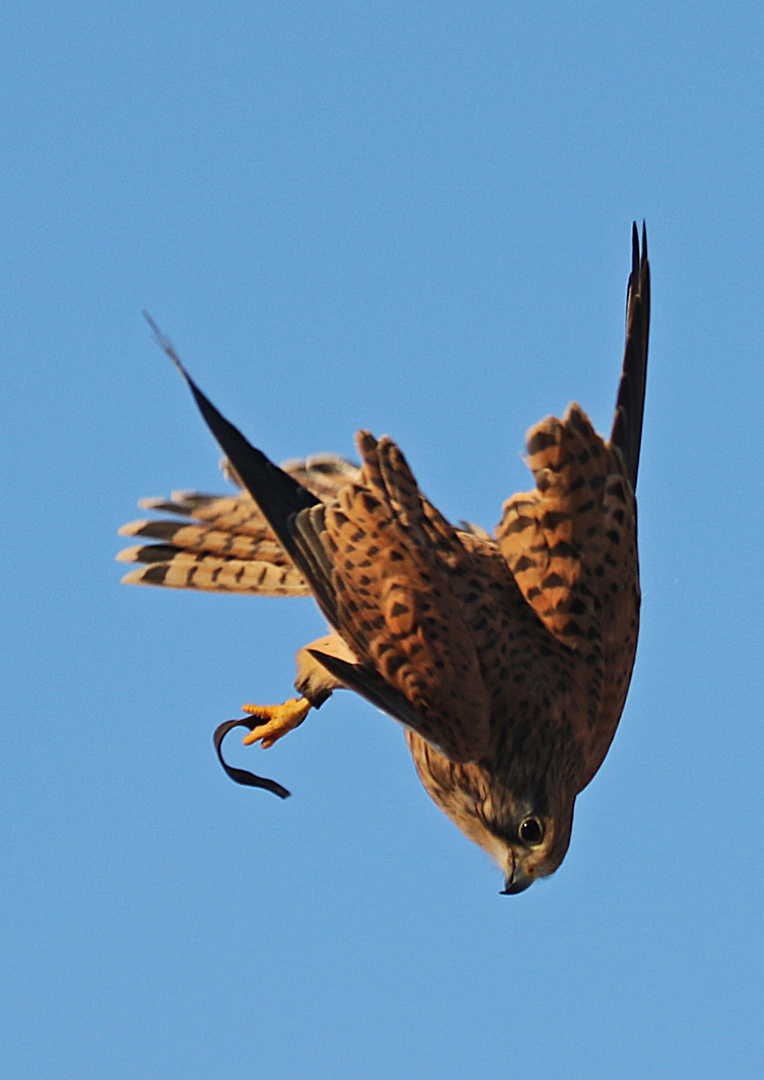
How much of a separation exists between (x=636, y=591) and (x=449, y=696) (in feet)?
4.17

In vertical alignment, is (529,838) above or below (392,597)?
below

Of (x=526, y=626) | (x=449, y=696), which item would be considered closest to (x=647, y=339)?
(x=526, y=626)

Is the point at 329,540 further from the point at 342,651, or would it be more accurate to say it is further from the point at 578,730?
the point at 578,730

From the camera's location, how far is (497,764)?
8805 mm

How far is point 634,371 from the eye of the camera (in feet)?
30.6

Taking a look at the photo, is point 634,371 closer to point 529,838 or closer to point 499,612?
point 499,612

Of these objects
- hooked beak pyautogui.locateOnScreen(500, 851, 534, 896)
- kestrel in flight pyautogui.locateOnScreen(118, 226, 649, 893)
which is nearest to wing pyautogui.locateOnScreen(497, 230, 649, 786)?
kestrel in flight pyautogui.locateOnScreen(118, 226, 649, 893)

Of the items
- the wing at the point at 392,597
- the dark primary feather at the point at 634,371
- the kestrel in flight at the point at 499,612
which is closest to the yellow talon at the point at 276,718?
the kestrel in flight at the point at 499,612

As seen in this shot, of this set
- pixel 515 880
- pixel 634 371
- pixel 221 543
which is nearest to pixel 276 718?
pixel 221 543

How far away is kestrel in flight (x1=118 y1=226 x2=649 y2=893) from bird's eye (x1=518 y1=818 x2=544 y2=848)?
0.04 ft

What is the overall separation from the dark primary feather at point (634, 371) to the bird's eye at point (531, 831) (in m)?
1.85

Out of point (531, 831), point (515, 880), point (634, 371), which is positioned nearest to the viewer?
point (531, 831)

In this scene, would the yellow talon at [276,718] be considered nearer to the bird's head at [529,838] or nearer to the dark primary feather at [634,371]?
the bird's head at [529,838]

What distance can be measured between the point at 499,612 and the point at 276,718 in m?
1.61
